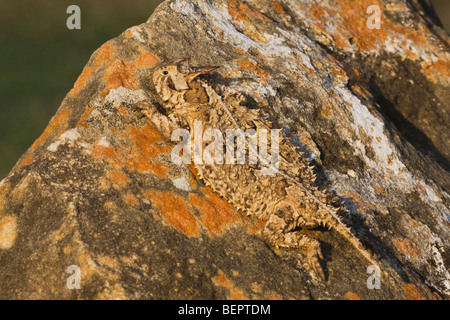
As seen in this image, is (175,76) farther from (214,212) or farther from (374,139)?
(374,139)

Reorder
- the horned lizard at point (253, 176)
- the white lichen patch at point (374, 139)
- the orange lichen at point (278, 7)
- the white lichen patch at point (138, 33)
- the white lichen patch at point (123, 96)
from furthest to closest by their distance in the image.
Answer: the orange lichen at point (278, 7) < the white lichen patch at point (374, 139) < the white lichen patch at point (138, 33) < the white lichen patch at point (123, 96) < the horned lizard at point (253, 176)

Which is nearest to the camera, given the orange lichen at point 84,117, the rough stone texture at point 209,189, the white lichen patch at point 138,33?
the rough stone texture at point 209,189

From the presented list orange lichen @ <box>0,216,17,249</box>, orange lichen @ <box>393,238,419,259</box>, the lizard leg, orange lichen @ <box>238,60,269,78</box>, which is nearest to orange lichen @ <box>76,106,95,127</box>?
orange lichen @ <box>0,216,17,249</box>

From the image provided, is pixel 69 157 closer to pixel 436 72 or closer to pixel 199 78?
pixel 199 78

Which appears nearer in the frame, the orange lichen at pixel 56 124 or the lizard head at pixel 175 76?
the lizard head at pixel 175 76

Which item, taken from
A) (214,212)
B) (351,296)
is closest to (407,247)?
(351,296)

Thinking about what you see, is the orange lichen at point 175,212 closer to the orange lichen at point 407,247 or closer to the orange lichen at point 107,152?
the orange lichen at point 107,152

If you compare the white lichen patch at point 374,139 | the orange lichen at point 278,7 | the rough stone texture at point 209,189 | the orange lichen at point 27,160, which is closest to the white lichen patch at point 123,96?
the rough stone texture at point 209,189
